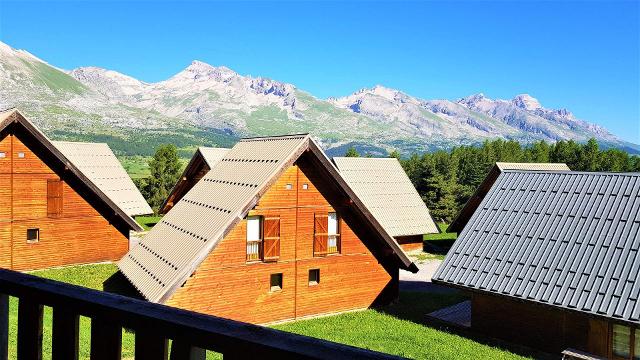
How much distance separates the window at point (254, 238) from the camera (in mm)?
19672

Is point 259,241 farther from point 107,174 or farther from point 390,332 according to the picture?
point 107,174

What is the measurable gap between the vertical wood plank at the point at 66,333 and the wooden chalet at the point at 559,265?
1534cm

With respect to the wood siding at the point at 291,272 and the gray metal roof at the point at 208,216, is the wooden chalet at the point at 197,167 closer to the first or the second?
the gray metal roof at the point at 208,216

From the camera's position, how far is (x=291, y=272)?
67.7 feet

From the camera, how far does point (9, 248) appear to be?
85.4 ft

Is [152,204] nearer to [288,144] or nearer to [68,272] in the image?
[68,272]

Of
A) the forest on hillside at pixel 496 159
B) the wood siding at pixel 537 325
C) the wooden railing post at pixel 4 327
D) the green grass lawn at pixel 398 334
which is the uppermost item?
the forest on hillside at pixel 496 159

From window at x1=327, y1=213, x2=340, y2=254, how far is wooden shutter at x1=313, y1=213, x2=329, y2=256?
197 mm

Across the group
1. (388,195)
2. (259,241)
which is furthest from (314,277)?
(388,195)

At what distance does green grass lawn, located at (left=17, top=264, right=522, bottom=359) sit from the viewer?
1636 cm

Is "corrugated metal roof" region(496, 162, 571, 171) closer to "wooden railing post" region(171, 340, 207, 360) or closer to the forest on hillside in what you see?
the forest on hillside

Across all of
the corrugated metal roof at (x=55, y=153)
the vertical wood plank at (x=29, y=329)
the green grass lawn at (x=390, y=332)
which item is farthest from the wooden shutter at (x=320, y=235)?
the vertical wood plank at (x=29, y=329)

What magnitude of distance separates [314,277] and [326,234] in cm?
184

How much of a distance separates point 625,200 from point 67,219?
26.4 meters
